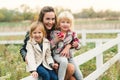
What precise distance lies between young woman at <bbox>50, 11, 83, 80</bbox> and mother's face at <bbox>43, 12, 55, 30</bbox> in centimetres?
8

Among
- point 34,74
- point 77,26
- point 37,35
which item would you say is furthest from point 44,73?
point 77,26

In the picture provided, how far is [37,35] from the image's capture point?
4715 millimetres

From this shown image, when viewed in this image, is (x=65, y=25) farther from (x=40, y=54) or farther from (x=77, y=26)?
(x=77, y=26)

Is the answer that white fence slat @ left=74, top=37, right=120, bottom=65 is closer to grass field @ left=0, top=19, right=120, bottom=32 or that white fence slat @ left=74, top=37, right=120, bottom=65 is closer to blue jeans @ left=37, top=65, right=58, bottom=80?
blue jeans @ left=37, top=65, right=58, bottom=80

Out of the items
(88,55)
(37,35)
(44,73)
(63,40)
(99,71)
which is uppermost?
(37,35)

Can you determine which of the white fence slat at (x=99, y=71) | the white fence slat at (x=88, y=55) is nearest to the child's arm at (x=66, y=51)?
the white fence slat at (x=88, y=55)

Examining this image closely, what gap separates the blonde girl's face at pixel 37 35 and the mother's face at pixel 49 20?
0.28 metres

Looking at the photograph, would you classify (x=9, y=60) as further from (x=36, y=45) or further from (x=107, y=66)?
(x=36, y=45)

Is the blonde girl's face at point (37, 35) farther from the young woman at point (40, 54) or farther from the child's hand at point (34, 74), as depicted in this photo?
the child's hand at point (34, 74)

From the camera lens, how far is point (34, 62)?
4609mm

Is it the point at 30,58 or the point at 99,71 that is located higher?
the point at 30,58

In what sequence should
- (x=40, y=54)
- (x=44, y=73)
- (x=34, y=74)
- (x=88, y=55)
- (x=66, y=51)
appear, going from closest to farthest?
1. (x=34, y=74)
2. (x=44, y=73)
3. (x=40, y=54)
4. (x=66, y=51)
5. (x=88, y=55)

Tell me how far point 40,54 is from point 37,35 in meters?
0.20

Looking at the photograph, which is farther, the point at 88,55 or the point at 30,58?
the point at 88,55
